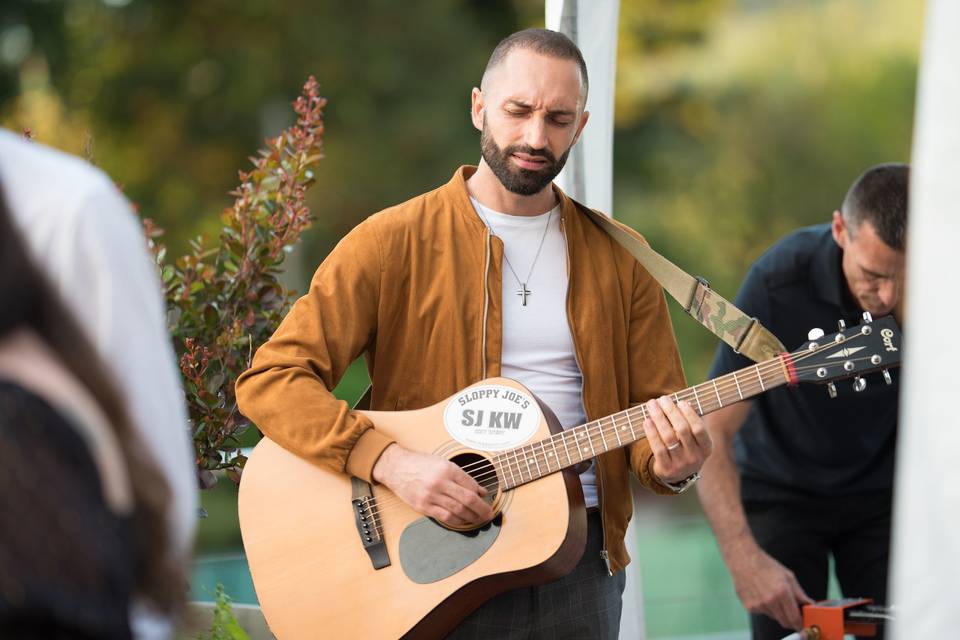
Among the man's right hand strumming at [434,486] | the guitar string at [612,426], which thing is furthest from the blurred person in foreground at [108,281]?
the guitar string at [612,426]

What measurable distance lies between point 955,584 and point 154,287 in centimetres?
105

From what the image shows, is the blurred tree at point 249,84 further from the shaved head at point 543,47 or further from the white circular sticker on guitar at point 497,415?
the white circular sticker on guitar at point 497,415

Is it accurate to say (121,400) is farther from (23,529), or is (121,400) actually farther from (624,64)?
(624,64)

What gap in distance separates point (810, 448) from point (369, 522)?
1.64 m

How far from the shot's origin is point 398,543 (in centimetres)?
277

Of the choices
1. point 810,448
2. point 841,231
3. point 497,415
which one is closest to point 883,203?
point 841,231

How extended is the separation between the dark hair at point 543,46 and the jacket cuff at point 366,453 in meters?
0.88

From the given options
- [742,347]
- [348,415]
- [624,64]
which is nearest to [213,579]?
[348,415]

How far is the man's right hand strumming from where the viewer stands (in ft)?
8.79

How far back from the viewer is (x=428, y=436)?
282cm

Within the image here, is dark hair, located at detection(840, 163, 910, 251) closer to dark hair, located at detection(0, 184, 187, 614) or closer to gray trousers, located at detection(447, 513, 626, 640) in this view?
gray trousers, located at detection(447, 513, 626, 640)

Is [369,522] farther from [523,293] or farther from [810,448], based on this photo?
[810,448]

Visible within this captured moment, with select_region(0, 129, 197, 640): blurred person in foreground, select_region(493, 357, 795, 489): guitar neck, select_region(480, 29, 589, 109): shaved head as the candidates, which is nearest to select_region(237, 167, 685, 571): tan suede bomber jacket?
select_region(493, 357, 795, 489): guitar neck

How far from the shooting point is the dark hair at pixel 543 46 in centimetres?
292
